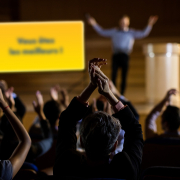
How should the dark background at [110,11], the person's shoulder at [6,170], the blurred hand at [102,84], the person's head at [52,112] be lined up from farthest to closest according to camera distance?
1. the dark background at [110,11]
2. the person's head at [52,112]
3. the blurred hand at [102,84]
4. the person's shoulder at [6,170]

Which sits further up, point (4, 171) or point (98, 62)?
point (98, 62)

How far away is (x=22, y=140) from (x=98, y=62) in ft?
1.35

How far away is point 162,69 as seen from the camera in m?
3.98

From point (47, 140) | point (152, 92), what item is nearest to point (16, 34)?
point (152, 92)

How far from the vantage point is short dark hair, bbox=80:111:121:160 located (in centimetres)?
84

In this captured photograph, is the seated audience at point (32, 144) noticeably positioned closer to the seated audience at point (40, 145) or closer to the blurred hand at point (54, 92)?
the seated audience at point (40, 145)

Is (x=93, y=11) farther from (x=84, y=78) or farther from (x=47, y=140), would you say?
(x=47, y=140)

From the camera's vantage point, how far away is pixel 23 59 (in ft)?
15.1

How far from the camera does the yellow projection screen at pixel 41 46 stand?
4.51 meters

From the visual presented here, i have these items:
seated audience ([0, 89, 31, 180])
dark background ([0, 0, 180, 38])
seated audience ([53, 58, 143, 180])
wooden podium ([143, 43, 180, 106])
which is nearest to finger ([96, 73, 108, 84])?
seated audience ([53, 58, 143, 180])

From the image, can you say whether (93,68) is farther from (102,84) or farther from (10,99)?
(10,99)

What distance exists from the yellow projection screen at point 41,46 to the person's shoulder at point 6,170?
12.7 feet

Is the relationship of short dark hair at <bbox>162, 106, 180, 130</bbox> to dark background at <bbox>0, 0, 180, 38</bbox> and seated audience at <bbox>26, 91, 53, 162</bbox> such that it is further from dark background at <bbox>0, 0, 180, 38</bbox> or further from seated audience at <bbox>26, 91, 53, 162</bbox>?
dark background at <bbox>0, 0, 180, 38</bbox>

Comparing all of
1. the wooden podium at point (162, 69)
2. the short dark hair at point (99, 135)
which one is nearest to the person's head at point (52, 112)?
the short dark hair at point (99, 135)
